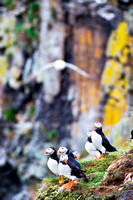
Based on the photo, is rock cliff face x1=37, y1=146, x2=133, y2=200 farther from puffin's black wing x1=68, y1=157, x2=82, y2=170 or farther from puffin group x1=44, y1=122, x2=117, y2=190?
puffin's black wing x1=68, y1=157, x2=82, y2=170

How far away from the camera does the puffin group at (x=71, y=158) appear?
3.78 meters

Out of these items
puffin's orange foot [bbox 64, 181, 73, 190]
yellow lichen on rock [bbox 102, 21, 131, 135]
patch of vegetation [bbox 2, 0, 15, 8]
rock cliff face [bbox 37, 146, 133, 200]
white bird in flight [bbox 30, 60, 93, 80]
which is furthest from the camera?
patch of vegetation [bbox 2, 0, 15, 8]

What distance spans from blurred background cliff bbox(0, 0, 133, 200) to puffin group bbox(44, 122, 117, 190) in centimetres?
835

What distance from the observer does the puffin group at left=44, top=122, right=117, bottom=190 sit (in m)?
3.78

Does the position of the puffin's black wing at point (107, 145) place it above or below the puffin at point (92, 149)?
below

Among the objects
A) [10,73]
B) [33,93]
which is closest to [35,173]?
[33,93]

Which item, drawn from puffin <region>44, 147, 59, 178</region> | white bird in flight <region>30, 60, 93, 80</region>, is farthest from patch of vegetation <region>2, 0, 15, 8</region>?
puffin <region>44, 147, 59, 178</region>

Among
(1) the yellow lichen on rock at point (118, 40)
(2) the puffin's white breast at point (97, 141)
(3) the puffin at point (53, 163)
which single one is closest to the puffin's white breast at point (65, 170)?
(3) the puffin at point (53, 163)

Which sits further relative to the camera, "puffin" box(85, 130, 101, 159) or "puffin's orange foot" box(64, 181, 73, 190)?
"puffin" box(85, 130, 101, 159)

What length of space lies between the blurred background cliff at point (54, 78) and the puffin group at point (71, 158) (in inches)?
329

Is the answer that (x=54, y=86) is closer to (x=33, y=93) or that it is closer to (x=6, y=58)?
(x=33, y=93)

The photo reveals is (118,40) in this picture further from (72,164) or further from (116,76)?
(72,164)

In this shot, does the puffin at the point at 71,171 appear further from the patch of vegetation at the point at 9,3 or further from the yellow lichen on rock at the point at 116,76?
the patch of vegetation at the point at 9,3

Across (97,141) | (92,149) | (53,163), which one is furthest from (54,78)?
(53,163)
